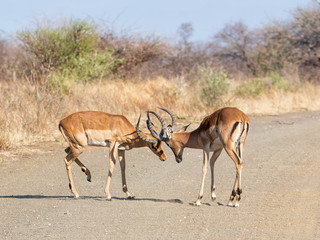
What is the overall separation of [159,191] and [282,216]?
214 centimetres

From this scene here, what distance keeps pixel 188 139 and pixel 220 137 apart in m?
0.77

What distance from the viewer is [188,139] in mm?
8078

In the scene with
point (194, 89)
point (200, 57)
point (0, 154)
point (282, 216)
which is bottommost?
point (282, 216)

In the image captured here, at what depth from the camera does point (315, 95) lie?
24578 millimetres

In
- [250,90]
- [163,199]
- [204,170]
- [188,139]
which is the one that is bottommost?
[163,199]

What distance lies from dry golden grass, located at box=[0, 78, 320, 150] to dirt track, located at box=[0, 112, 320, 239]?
144 centimetres

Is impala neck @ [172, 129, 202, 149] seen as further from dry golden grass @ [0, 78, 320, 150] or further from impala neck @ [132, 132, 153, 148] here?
dry golden grass @ [0, 78, 320, 150]

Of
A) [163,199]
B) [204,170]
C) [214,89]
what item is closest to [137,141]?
[163,199]

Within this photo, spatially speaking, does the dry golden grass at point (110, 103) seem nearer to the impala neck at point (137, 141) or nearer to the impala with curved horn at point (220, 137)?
the impala neck at point (137, 141)

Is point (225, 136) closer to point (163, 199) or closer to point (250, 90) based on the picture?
point (163, 199)

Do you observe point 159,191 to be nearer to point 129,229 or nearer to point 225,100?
point 129,229

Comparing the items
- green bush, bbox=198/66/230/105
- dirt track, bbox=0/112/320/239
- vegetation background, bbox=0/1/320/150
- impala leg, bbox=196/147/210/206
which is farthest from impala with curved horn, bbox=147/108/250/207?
green bush, bbox=198/66/230/105

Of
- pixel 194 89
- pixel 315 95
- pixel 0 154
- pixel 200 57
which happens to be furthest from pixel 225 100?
pixel 200 57

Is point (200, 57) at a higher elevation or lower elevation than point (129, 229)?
higher
